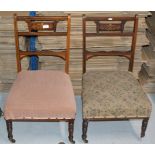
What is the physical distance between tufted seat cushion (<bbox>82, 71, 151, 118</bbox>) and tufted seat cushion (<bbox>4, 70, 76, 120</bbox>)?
0.16 meters

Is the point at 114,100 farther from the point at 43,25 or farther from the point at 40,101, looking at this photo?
the point at 43,25

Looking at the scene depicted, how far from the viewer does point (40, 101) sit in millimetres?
2225

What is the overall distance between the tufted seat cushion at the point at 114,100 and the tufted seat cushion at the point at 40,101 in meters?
0.16

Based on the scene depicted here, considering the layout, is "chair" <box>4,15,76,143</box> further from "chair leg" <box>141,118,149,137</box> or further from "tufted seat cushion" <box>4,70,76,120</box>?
"chair leg" <box>141,118,149,137</box>

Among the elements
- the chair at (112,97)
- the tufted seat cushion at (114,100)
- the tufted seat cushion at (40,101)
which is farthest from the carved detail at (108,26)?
the tufted seat cushion at (40,101)

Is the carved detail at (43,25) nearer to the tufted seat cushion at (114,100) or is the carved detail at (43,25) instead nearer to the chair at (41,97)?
the chair at (41,97)

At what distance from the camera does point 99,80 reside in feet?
8.33

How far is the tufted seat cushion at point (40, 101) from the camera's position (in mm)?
2209

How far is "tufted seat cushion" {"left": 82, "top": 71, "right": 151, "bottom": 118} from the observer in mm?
2297

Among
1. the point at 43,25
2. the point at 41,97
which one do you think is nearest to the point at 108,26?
the point at 43,25

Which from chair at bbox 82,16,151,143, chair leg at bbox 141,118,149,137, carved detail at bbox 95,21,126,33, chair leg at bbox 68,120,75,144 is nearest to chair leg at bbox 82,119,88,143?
chair at bbox 82,16,151,143

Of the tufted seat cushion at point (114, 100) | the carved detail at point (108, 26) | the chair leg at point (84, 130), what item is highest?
the carved detail at point (108, 26)

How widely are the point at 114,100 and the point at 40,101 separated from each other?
0.60 meters

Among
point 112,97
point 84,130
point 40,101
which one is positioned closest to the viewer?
point 40,101
